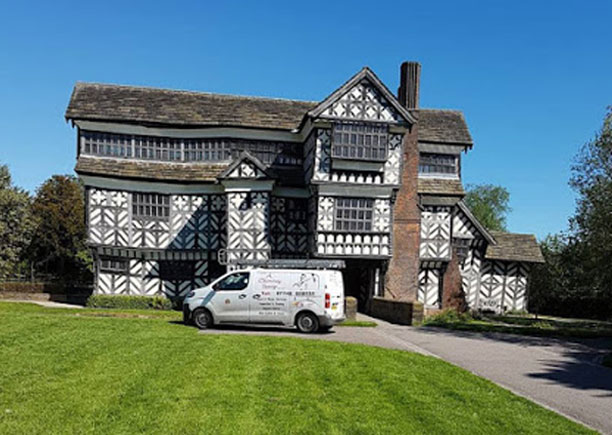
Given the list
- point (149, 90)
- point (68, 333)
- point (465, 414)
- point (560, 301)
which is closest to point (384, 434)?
point (465, 414)

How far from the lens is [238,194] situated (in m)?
22.7

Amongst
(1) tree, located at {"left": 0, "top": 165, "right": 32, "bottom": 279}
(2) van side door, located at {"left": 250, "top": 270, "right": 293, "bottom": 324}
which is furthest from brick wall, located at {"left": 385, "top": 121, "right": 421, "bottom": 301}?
(1) tree, located at {"left": 0, "top": 165, "right": 32, "bottom": 279}

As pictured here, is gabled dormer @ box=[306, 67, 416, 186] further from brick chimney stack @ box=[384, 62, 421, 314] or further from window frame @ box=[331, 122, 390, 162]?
brick chimney stack @ box=[384, 62, 421, 314]

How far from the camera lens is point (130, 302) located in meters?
22.7

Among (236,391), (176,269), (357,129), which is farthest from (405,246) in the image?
(236,391)

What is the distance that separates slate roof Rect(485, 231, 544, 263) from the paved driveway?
11.8 m

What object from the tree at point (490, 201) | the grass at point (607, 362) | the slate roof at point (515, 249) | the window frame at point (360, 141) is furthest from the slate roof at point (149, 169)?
the tree at point (490, 201)

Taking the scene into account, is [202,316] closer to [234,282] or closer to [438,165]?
[234,282]

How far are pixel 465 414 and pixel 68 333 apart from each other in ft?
30.5

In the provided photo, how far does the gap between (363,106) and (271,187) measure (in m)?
5.83

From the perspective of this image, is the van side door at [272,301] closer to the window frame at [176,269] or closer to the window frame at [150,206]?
the window frame at [176,269]

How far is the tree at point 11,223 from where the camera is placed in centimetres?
3241

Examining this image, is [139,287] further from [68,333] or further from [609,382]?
[609,382]

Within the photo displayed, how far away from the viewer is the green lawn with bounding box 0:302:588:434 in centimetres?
630
